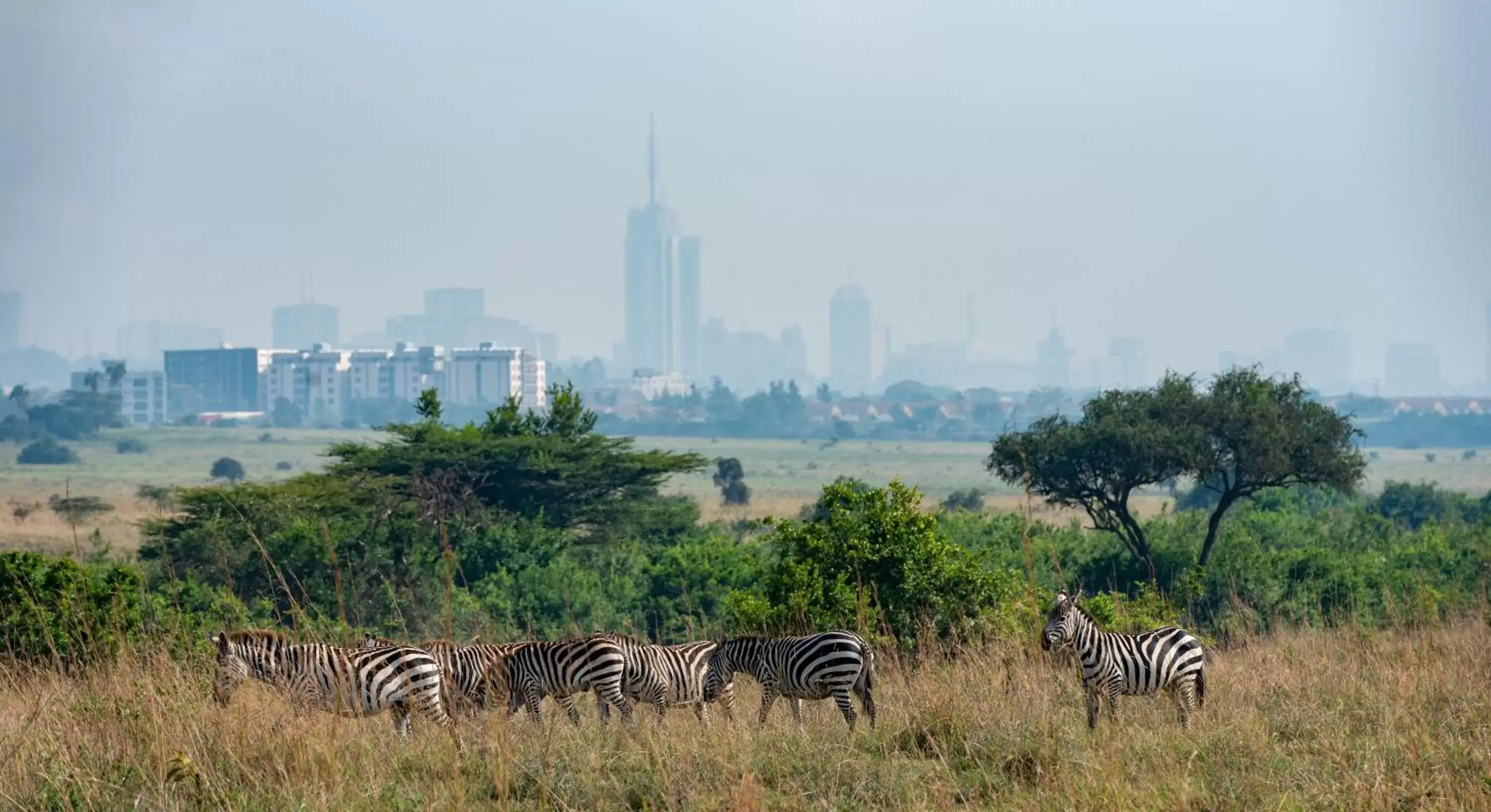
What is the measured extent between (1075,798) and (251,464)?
425ft

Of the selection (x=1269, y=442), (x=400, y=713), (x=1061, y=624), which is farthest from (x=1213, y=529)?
(x=400, y=713)

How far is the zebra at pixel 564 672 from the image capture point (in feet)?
36.4

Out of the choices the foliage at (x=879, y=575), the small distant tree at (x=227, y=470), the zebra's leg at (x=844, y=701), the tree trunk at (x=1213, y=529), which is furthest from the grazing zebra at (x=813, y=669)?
the small distant tree at (x=227, y=470)

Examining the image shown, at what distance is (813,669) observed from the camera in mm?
10469

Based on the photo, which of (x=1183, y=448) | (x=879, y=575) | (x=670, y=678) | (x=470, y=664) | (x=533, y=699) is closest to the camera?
(x=533, y=699)

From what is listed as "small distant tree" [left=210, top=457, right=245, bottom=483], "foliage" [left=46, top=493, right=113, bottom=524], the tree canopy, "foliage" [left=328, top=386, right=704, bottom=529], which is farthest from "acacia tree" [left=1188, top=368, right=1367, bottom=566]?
"small distant tree" [left=210, top=457, right=245, bottom=483]

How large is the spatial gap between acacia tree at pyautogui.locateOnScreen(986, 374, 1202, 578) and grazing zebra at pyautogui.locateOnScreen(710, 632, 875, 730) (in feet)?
75.8

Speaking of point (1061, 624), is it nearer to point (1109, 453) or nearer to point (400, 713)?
point (400, 713)

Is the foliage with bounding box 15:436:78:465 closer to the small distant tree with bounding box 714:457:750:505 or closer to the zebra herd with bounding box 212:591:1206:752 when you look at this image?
the small distant tree with bounding box 714:457:750:505

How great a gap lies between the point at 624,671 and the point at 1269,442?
2624cm

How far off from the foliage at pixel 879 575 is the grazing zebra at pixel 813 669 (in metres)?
4.13

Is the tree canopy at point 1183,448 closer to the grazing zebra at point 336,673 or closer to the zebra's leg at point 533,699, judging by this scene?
the zebra's leg at point 533,699

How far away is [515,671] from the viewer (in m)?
11.5

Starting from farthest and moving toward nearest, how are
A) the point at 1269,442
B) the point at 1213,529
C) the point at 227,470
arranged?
1. the point at 227,470
2. the point at 1269,442
3. the point at 1213,529
